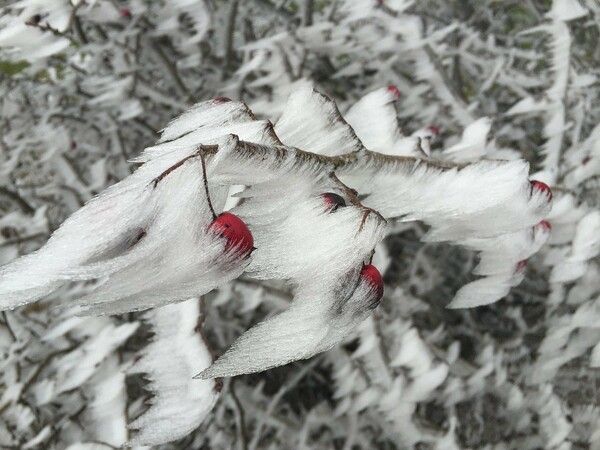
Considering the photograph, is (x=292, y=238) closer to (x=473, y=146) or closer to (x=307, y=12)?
(x=473, y=146)

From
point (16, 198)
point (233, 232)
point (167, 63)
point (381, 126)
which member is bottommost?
point (16, 198)

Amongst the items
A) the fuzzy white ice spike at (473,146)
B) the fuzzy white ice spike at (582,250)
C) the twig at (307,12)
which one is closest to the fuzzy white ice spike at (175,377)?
the fuzzy white ice spike at (473,146)

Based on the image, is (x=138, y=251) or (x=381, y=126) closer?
(x=138, y=251)

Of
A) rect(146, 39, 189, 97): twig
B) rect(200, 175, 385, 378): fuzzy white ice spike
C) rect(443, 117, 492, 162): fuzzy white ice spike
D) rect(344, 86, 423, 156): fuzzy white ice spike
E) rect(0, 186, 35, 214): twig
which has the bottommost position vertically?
rect(0, 186, 35, 214): twig

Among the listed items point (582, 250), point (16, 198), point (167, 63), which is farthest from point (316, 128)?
point (167, 63)

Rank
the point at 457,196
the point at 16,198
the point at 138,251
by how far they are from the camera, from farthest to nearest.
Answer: the point at 16,198 → the point at 457,196 → the point at 138,251

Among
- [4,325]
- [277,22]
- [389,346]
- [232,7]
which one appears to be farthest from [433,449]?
[277,22]

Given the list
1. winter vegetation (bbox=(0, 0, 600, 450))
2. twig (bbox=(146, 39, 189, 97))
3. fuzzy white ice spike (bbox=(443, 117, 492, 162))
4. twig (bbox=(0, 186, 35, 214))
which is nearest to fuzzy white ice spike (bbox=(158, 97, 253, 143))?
winter vegetation (bbox=(0, 0, 600, 450))

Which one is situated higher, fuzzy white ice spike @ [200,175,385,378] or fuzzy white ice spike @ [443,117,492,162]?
fuzzy white ice spike @ [200,175,385,378]

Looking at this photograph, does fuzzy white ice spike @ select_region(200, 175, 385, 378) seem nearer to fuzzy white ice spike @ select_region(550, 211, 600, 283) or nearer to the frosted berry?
the frosted berry

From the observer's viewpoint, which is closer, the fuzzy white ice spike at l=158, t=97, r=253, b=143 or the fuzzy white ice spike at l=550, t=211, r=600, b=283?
the fuzzy white ice spike at l=158, t=97, r=253, b=143
